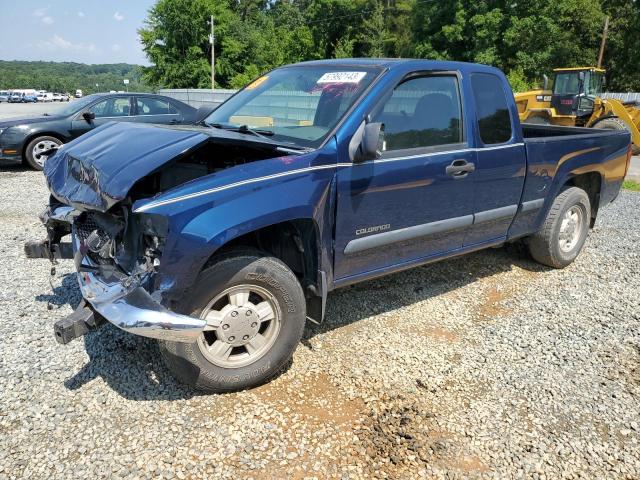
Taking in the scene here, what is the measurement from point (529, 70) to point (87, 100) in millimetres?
32650

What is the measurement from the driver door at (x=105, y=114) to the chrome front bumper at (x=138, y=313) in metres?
8.40

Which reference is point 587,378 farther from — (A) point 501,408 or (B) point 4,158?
(B) point 4,158

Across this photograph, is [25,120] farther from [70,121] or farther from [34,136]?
[70,121]

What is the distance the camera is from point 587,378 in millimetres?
3416

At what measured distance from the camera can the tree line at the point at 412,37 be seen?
35500 millimetres

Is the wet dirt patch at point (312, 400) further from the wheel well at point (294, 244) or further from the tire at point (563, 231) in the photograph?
the tire at point (563, 231)

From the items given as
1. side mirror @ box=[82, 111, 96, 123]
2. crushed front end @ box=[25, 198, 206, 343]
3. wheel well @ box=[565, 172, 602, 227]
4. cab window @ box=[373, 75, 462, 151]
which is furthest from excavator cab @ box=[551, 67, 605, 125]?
crushed front end @ box=[25, 198, 206, 343]

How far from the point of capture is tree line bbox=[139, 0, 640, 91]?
35.5 metres

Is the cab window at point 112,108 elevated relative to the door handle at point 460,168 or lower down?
elevated

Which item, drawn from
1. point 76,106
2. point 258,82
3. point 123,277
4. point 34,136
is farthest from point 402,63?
point 76,106

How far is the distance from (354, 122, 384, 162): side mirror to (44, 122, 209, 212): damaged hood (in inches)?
37.6

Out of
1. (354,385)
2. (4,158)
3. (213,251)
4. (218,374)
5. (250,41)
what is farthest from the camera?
(250,41)

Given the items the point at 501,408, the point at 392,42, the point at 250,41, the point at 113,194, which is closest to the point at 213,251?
the point at 113,194

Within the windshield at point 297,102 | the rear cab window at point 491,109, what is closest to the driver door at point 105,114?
the windshield at point 297,102
